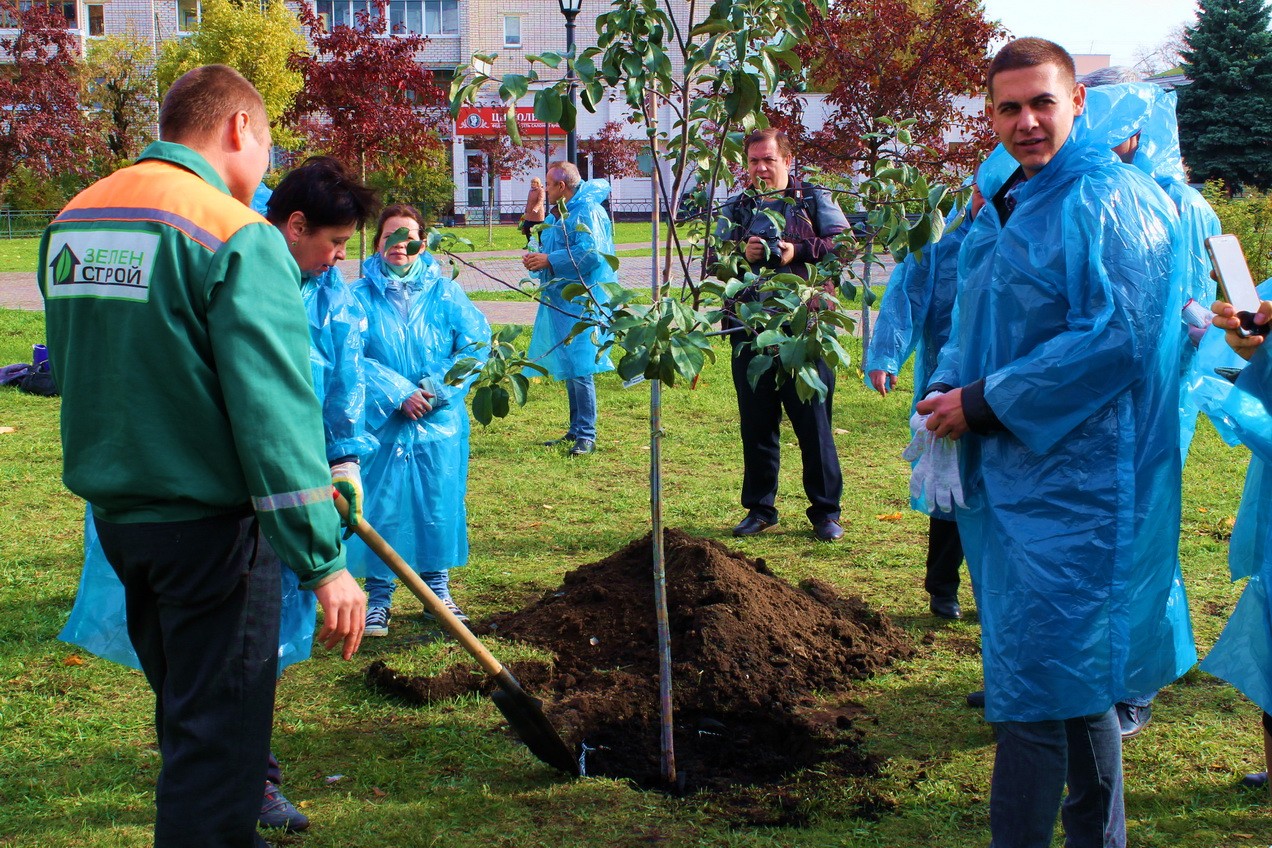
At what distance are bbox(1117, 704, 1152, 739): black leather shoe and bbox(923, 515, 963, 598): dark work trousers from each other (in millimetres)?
1067

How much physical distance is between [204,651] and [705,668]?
2067 millimetres

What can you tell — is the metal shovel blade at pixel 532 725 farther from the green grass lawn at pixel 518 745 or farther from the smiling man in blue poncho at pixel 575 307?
the smiling man in blue poncho at pixel 575 307

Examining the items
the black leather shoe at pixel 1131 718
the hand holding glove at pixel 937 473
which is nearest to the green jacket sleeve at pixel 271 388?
the hand holding glove at pixel 937 473

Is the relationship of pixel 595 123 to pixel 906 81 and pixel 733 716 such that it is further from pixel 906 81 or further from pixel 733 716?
pixel 733 716

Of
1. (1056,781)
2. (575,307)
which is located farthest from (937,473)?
(575,307)

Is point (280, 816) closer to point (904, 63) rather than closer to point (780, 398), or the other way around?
point (780, 398)

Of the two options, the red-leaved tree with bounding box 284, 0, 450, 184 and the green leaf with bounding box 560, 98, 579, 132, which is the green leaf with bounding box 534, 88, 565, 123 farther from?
the red-leaved tree with bounding box 284, 0, 450, 184

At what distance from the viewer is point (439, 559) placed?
14.7ft

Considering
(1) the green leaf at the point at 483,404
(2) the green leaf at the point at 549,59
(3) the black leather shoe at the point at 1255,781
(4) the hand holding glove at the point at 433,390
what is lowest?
(3) the black leather shoe at the point at 1255,781

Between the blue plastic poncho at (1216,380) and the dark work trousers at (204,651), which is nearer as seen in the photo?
the dark work trousers at (204,651)

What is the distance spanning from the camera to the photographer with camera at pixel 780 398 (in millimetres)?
5512

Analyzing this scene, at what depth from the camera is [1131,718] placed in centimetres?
355

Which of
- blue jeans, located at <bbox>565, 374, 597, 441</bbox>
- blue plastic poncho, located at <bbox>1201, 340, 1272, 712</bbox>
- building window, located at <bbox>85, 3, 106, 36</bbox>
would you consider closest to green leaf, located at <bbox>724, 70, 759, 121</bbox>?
blue plastic poncho, located at <bbox>1201, 340, 1272, 712</bbox>

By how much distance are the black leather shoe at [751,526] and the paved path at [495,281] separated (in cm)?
493
